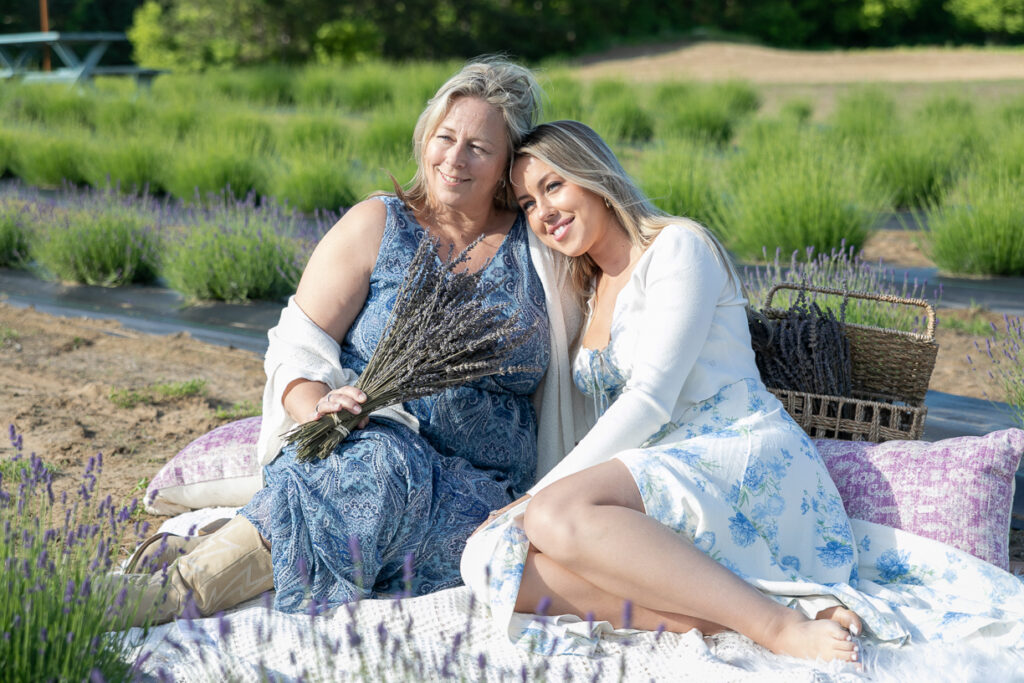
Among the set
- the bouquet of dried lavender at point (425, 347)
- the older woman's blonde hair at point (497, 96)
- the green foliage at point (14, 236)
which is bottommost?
the green foliage at point (14, 236)

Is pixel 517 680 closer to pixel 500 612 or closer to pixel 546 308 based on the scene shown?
pixel 500 612

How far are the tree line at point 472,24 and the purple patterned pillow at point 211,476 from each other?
19.0m

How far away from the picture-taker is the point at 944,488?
2676 millimetres

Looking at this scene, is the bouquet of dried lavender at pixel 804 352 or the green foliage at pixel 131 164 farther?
the green foliage at pixel 131 164

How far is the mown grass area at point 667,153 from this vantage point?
6398 mm

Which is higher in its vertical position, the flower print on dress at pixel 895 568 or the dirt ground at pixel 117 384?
the flower print on dress at pixel 895 568

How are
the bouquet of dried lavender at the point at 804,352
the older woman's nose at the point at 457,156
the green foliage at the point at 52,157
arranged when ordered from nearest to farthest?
the older woman's nose at the point at 457,156 < the bouquet of dried lavender at the point at 804,352 < the green foliage at the point at 52,157

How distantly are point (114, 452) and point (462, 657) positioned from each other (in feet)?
6.90

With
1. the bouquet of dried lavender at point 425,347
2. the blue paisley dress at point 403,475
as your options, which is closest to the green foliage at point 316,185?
Result: the blue paisley dress at point 403,475

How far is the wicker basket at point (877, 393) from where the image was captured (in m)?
3.06

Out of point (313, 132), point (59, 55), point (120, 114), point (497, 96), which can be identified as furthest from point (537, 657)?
point (59, 55)

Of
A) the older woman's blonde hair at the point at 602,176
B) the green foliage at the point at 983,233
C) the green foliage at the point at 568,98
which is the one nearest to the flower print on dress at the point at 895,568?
the older woman's blonde hair at the point at 602,176

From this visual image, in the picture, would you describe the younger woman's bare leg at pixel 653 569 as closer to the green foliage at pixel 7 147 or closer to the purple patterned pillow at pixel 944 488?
the purple patterned pillow at pixel 944 488

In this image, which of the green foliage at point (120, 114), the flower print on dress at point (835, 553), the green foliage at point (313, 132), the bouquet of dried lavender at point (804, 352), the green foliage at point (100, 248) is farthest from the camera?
the green foliage at point (120, 114)
